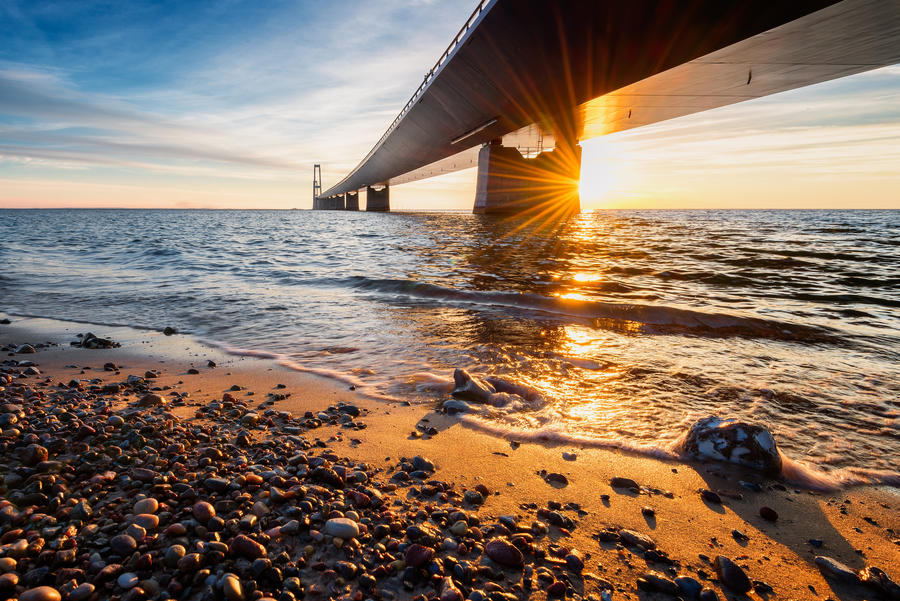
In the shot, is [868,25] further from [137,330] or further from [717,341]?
[137,330]

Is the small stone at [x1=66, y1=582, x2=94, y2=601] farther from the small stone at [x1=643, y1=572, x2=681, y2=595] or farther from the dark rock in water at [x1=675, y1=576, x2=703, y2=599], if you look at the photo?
the dark rock in water at [x1=675, y1=576, x2=703, y2=599]

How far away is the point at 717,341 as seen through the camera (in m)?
5.54

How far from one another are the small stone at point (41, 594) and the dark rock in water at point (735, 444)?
3.24 metres

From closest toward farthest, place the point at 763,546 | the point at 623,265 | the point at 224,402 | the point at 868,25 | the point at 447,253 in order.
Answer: the point at 763,546, the point at 224,402, the point at 623,265, the point at 447,253, the point at 868,25

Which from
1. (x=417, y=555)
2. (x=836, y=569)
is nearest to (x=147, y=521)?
(x=417, y=555)

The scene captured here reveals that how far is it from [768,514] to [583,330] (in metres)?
4.05

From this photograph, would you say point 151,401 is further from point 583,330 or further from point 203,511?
point 583,330

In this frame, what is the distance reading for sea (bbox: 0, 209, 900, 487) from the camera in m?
3.21

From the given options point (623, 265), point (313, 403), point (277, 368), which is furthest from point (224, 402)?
point (623, 265)

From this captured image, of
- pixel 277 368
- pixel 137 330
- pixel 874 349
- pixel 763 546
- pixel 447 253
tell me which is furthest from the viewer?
pixel 447 253

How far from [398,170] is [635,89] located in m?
54.1

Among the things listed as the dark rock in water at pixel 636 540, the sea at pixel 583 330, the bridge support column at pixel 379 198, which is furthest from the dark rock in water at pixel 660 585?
the bridge support column at pixel 379 198

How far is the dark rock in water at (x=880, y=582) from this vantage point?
163 cm

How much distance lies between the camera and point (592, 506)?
215 cm
